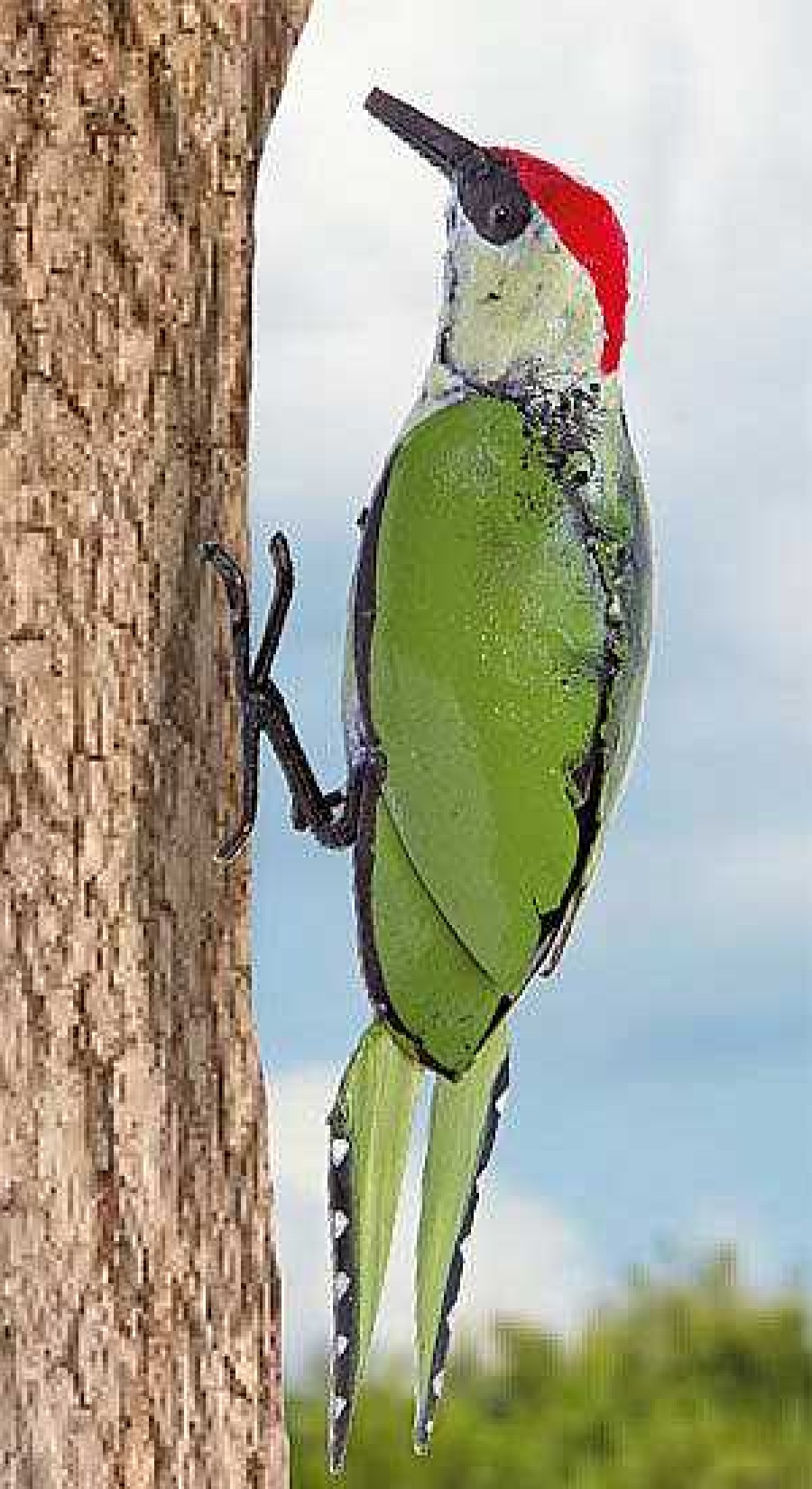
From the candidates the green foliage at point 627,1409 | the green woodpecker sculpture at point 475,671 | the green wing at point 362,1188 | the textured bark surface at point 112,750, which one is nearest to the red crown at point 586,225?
the green woodpecker sculpture at point 475,671

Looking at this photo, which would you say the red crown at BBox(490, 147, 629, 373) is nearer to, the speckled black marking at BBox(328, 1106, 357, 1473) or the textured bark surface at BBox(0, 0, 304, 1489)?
the textured bark surface at BBox(0, 0, 304, 1489)

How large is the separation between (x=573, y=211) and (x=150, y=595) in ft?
0.65

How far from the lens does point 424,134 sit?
92cm

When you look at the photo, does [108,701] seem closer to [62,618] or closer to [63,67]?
[62,618]

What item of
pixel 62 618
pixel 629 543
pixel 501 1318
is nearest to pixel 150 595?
pixel 62 618

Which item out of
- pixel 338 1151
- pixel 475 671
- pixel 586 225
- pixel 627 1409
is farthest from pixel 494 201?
pixel 627 1409

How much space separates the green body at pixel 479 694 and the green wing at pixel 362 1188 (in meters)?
0.02

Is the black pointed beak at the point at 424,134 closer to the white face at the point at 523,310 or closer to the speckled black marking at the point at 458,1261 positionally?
the white face at the point at 523,310

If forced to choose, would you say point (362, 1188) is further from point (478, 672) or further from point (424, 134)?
point (424, 134)

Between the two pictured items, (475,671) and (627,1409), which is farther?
(627,1409)

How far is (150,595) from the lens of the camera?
904 mm

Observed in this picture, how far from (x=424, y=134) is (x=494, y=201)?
0.05 m

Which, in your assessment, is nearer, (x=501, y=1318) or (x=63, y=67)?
(x=63, y=67)

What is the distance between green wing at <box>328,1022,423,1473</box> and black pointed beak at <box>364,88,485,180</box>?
303mm
